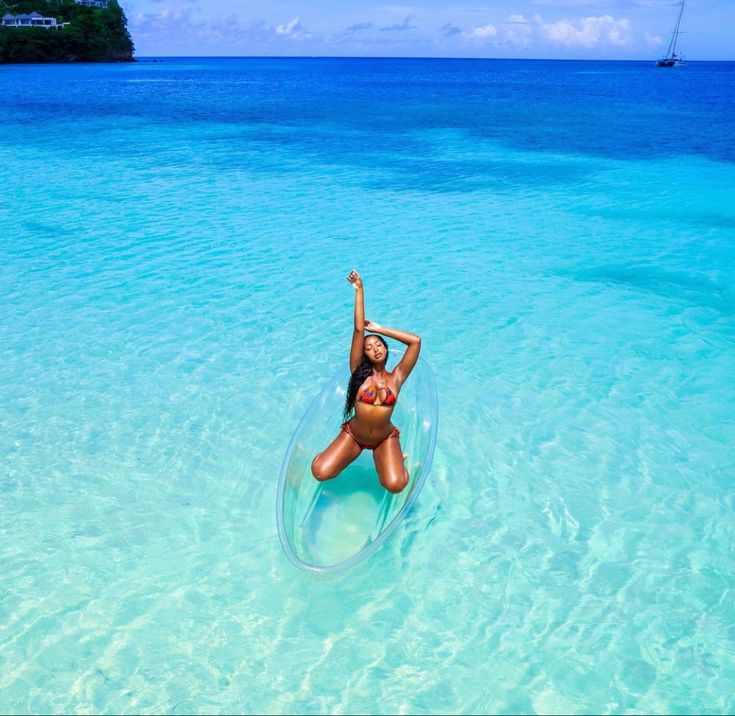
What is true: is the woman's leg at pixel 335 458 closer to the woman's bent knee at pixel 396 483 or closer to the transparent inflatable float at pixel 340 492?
the transparent inflatable float at pixel 340 492

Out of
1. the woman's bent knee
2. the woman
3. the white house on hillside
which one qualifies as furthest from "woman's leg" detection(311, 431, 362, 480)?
the white house on hillside

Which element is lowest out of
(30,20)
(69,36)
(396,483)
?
(69,36)

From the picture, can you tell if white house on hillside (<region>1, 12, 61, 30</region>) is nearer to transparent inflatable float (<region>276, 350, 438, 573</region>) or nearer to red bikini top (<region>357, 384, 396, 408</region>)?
transparent inflatable float (<region>276, 350, 438, 573</region>)

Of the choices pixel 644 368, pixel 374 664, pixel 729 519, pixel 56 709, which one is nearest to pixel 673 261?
pixel 644 368

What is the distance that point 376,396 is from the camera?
15.9 feet

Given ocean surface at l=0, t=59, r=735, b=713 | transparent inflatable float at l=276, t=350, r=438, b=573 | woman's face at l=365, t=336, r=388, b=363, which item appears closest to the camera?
ocean surface at l=0, t=59, r=735, b=713

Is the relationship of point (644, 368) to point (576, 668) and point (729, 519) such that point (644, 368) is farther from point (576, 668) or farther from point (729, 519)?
A: point (576, 668)

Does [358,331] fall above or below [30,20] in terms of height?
above

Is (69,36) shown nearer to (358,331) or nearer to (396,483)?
(358,331)

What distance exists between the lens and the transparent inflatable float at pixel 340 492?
15.0ft

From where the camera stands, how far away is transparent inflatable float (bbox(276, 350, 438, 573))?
4566mm

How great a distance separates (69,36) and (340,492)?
96957 mm

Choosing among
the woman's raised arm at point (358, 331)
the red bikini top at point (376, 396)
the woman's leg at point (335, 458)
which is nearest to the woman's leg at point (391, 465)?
the woman's leg at point (335, 458)

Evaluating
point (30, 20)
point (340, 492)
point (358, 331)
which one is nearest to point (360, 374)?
point (358, 331)
